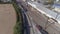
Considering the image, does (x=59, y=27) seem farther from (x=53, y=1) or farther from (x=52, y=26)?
(x=53, y=1)

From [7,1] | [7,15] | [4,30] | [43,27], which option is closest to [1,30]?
[4,30]

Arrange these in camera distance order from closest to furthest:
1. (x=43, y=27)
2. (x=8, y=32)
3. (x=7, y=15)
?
(x=43, y=27)
(x=8, y=32)
(x=7, y=15)

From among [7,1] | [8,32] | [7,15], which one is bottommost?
[8,32]

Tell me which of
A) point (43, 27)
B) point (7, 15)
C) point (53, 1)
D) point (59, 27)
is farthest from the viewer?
point (7, 15)

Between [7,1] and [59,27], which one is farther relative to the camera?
[7,1]

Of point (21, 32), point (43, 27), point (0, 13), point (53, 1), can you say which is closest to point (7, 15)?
point (0, 13)

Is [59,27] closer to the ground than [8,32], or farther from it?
farther from it

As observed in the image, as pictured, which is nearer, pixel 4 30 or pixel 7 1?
pixel 4 30

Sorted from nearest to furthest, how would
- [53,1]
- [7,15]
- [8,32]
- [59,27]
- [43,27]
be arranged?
[59,27]
[43,27]
[53,1]
[8,32]
[7,15]

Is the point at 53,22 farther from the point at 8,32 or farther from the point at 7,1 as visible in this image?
the point at 7,1
